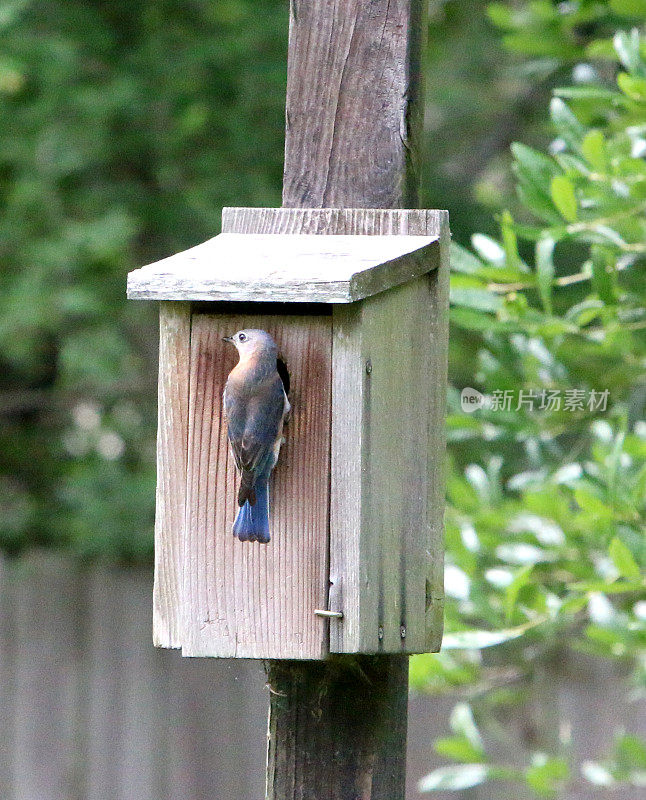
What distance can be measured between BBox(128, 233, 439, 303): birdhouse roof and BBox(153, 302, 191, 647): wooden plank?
96 mm

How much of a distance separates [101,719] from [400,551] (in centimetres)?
390

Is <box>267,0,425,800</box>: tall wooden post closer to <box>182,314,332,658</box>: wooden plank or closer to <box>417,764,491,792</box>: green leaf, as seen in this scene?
<box>182,314,332,658</box>: wooden plank

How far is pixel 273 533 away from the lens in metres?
1.75

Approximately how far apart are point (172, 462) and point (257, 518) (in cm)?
18

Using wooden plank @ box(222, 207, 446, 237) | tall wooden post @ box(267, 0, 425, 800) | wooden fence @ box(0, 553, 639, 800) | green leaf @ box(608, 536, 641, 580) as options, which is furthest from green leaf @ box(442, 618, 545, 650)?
wooden fence @ box(0, 553, 639, 800)

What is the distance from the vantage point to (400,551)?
1807 mm

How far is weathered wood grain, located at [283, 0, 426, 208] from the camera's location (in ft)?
6.49

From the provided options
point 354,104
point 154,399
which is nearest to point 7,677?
point 154,399

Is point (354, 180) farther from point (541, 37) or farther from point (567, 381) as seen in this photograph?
point (541, 37)

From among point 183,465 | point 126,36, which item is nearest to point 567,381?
point 183,465

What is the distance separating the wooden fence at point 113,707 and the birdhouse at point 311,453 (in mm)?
3580

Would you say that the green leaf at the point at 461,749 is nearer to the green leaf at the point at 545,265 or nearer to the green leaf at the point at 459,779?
the green leaf at the point at 459,779

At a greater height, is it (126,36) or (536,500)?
(126,36)
